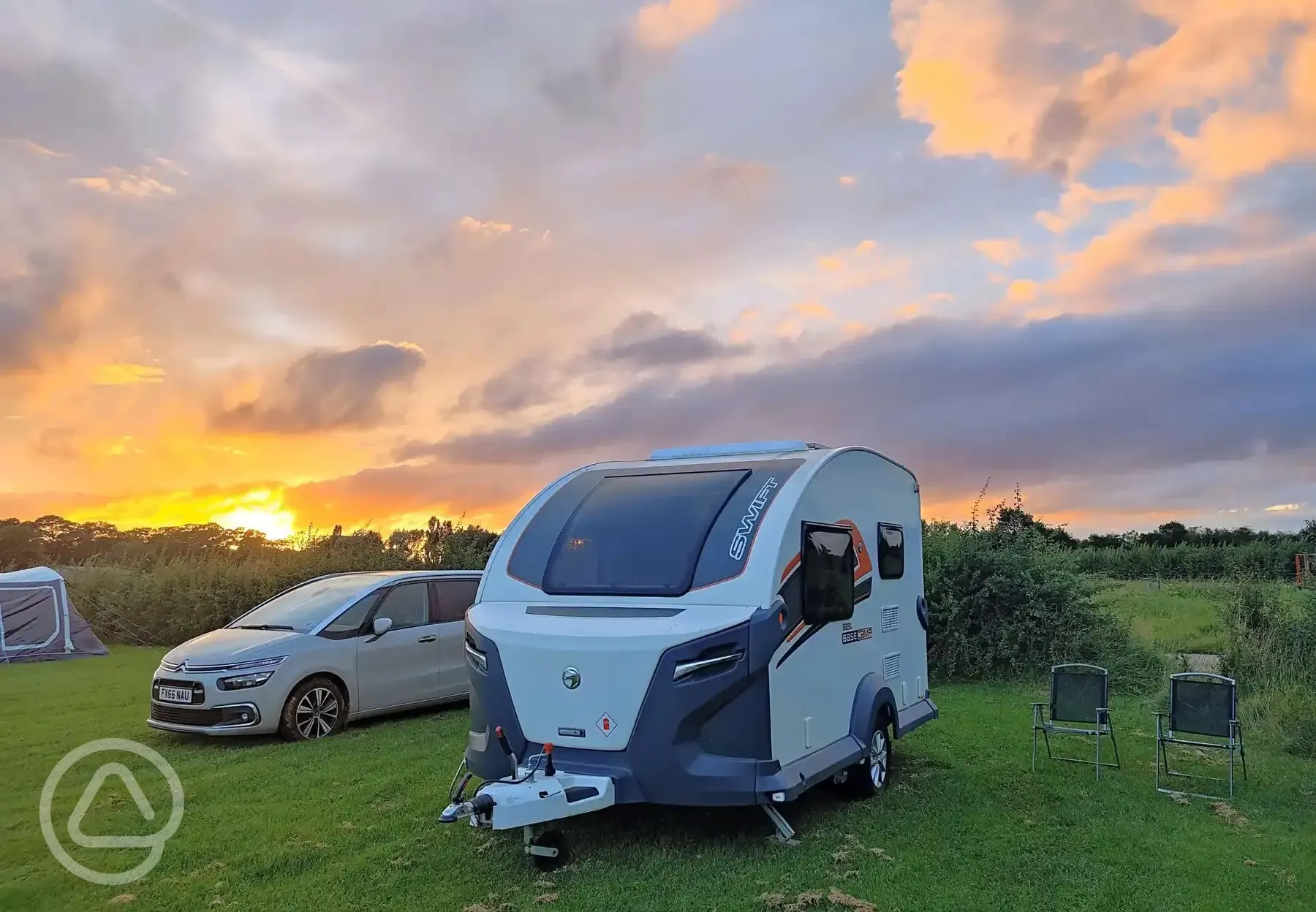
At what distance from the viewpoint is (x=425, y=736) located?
9039 millimetres

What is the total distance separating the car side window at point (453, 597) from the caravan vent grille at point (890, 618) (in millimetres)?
4850

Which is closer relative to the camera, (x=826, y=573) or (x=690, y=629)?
(x=690, y=629)

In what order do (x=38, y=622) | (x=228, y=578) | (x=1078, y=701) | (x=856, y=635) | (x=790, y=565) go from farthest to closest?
1. (x=228, y=578)
2. (x=38, y=622)
3. (x=1078, y=701)
4. (x=856, y=635)
5. (x=790, y=565)

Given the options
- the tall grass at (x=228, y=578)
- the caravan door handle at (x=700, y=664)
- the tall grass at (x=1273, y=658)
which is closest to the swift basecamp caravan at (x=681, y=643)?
the caravan door handle at (x=700, y=664)

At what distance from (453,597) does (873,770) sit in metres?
5.58

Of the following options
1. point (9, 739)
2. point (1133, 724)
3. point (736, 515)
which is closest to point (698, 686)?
point (736, 515)

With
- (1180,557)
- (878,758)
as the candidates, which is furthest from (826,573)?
(1180,557)

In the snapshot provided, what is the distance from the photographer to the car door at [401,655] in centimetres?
967

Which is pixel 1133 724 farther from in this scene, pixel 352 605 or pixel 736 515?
pixel 352 605

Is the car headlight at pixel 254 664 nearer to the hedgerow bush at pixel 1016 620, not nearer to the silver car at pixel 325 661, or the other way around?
the silver car at pixel 325 661

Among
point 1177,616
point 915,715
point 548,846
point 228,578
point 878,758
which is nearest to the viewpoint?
point 548,846

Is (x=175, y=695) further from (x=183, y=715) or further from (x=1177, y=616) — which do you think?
(x=1177, y=616)

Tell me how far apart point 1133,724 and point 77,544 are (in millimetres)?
50328

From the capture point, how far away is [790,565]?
226 inches
